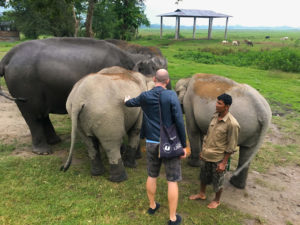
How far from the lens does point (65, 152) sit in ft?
17.0

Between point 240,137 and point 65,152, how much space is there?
3.44m

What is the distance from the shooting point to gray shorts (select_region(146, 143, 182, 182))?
3.02m

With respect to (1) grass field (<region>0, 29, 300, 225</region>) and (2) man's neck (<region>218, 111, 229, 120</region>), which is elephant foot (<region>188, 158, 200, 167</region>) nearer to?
(1) grass field (<region>0, 29, 300, 225</region>)

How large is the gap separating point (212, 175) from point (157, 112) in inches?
50.3

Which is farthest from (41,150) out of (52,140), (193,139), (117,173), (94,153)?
(193,139)

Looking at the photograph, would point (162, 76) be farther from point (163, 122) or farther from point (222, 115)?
point (222, 115)

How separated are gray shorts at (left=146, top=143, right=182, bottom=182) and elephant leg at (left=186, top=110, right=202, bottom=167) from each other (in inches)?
53.6

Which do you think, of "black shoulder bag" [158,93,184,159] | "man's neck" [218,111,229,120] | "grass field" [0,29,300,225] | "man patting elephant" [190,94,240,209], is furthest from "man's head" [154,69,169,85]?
"grass field" [0,29,300,225]

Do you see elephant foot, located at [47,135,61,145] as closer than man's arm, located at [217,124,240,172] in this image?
No

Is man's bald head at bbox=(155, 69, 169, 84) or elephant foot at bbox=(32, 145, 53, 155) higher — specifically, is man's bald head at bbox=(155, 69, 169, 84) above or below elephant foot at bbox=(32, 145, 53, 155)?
above

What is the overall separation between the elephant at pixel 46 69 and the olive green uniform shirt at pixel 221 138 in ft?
9.12

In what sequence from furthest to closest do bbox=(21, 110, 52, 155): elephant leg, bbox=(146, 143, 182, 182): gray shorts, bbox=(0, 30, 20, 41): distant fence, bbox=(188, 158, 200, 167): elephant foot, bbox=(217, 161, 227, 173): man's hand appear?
1. bbox=(0, 30, 20, 41): distant fence
2. bbox=(21, 110, 52, 155): elephant leg
3. bbox=(188, 158, 200, 167): elephant foot
4. bbox=(217, 161, 227, 173): man's hand
5. bbox=(146, 143, 182, 182): gray shorts

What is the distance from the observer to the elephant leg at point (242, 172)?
12.5 feet

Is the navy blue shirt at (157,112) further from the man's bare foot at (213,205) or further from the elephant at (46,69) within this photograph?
the elephant at (46,69)
